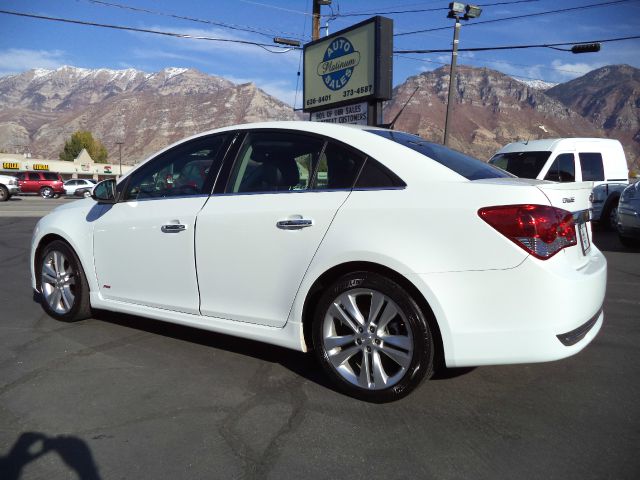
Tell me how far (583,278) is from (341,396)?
4.80 ft

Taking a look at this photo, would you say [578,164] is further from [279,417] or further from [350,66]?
[279,417]

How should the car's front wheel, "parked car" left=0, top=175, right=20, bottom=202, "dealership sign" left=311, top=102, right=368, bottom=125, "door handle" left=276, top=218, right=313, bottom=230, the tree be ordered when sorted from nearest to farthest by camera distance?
1. "door handle" left=276, top=218, right=313, bottom=230
2. "dealership sign" left=311, top=102, right=368, bottom=125
3. "parked car" left=0, top=175, right=20, bottom=202
4. the car's front wheel
5. the tree

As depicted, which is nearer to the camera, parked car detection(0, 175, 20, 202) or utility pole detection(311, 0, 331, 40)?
utility pole detection(311, 0, 331, 40)

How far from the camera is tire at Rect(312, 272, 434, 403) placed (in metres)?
2.82

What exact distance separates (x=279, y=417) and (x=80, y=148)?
145811mm

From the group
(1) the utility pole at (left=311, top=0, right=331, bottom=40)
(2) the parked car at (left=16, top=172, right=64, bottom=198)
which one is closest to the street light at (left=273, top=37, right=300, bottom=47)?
(1) the utility pole at (left=311, top=0, right=331, bottom=40)

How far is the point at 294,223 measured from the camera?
3180 millimetres

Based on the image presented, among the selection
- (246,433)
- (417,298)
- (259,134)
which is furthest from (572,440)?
(259,134)

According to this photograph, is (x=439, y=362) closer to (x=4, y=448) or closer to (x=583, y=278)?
(x=583, y=278)

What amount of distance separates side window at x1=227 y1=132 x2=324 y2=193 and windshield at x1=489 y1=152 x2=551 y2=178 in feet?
30.9

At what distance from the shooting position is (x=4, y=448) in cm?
254

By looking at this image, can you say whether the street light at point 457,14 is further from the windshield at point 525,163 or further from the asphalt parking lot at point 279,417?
the asphalt parking lot at point 279,417

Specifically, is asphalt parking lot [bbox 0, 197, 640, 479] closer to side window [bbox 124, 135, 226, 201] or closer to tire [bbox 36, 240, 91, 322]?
tire [bbox 36, 240, 91, 322]

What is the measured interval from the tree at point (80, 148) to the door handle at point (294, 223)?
14064 centimetres
